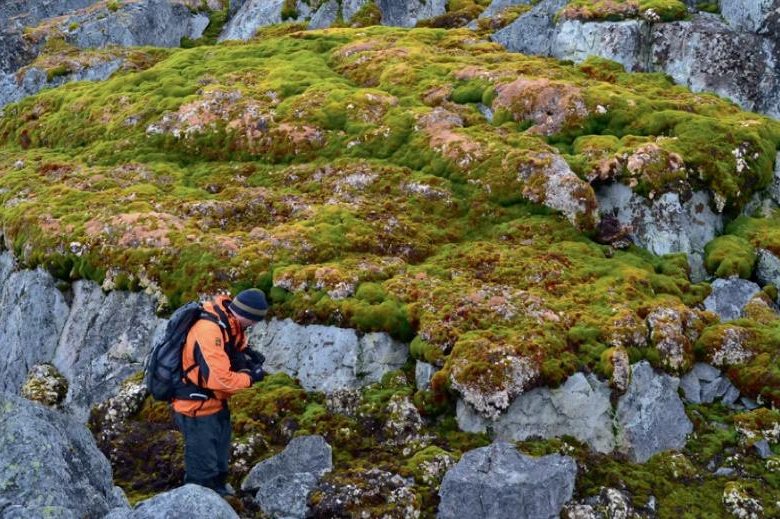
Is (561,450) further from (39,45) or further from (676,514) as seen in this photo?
(39,45)

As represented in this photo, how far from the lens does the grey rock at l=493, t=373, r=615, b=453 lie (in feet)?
55.9

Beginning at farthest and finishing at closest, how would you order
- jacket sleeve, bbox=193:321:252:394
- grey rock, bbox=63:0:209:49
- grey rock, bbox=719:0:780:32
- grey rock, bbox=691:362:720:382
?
1. grey rock, bbox=63:0:209:49
2. grey rock, bbox=719:0:780:32
3. grey rock, bbox=691:362:720:382
4. jacket sleeve, bbox=193:321:252:394

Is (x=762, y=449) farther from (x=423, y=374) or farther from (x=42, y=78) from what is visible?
(x=42, y=78)

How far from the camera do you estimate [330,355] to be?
1912cm

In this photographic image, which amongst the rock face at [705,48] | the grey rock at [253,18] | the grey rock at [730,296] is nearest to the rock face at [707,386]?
the grey rock at [730,296]

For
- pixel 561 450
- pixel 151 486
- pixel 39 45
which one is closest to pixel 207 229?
pixel 151 486

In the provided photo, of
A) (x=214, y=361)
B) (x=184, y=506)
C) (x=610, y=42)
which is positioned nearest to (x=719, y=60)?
(x=610, y=42)

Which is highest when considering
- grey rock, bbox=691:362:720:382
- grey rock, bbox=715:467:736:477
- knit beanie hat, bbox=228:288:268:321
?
knit beanie hat, bbox=228:288:268:321

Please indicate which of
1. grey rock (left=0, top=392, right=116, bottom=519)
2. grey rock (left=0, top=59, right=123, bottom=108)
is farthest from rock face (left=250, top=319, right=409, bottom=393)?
grey rock (left=0, top=59, right=123, bottom=108)

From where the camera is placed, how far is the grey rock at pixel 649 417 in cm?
1706

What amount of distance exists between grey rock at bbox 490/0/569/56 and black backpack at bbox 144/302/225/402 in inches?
1025

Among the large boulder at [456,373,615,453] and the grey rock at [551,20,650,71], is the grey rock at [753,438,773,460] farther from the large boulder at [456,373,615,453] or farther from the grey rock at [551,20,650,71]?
the grey rock at [551,20,650,71]

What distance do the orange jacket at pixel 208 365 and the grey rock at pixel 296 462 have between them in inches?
98.3

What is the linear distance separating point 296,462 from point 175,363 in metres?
3.84
